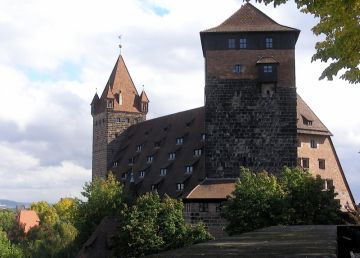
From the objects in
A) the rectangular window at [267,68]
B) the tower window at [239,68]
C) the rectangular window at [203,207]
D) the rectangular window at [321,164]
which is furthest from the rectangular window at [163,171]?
the rectangular window at [267,68]

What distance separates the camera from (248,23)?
156 ft

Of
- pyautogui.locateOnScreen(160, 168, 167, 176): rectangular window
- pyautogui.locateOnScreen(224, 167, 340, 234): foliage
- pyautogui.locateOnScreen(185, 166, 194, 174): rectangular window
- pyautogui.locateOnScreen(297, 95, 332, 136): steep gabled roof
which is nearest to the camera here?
pyautogui.locateOnScreen(224, 167, 340, 234): foliage

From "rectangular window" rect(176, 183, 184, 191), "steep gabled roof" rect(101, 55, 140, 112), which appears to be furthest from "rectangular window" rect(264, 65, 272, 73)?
"steep gabled roof" rect(101, 55, 140, 112)

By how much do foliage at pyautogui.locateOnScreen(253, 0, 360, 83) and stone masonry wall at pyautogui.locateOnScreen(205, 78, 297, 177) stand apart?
32.2 meters

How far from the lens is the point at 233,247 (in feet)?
19.9

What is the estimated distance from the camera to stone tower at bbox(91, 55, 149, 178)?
68750 millimetres

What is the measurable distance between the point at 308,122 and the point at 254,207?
18.6 m

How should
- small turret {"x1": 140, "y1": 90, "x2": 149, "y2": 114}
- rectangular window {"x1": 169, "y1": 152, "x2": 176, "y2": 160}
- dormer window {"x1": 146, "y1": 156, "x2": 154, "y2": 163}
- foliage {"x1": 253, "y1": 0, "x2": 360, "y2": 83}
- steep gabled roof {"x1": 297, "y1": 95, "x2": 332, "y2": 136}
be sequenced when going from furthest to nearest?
small turret {"x1": 140, "y1": 90, "x2": 149, "y2": 114}, dormer window {"x1": 146, "y1": 156, "x2": 154, "y2": 163}, rectangular window {"x1": 169, "y1": 152, "x2": 176, "y2": 160}, steep gabled roof {"x1": 297, "y1": 95, "x2": 332, "y2": 136}, foliage {"x1": 253, "y1": 0, "x2": 360, "y2": 83}

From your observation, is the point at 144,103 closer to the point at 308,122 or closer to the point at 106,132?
the point at 106,132

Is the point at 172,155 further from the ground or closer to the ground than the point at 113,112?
closer to the ground

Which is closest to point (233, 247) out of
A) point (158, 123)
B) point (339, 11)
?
point (339, 11)

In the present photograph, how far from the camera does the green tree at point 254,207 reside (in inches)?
1405

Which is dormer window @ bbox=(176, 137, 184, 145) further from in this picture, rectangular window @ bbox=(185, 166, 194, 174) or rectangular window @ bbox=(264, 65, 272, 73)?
rectangular window @ bbox=(264, 65, 272, 73)

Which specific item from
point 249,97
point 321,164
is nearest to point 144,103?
point 321,164
